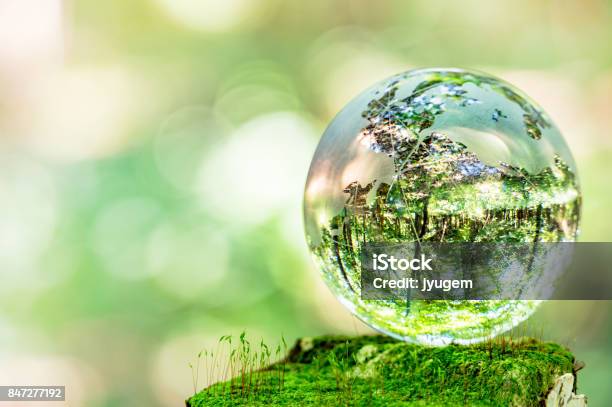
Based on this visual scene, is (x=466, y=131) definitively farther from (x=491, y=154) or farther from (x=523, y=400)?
(x=523, y=400)

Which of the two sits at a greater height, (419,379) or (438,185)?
(438,185)

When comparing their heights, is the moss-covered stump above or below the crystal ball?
below

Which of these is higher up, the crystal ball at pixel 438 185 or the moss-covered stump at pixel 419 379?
the crystal ball at pixel 438 185

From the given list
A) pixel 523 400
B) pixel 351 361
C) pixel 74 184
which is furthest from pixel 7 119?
pixel 523 400

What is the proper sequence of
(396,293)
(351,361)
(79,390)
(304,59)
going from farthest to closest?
(304,59), (79,390), (351,361), (396,293)
